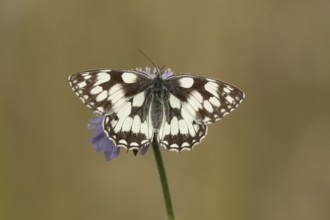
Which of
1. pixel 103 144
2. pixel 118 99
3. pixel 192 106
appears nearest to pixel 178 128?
pixel 192 106

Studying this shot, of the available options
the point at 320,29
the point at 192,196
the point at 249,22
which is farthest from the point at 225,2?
the point at 192,196

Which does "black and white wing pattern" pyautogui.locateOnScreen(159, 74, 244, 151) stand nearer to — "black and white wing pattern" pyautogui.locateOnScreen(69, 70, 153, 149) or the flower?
"black and white wing pattern" pyautogui.locateOnScreen(69, 70, 153, 149)

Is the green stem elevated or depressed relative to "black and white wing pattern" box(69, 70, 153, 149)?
depressed

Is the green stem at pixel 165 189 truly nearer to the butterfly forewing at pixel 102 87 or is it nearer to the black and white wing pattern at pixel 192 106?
the black and white wing pattern at pixel 192 106

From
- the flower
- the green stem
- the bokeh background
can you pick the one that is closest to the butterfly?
the green stem

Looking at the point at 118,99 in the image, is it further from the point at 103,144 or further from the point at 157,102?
the point at 103,144

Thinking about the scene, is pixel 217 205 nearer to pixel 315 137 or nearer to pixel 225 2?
pixel 315 137
